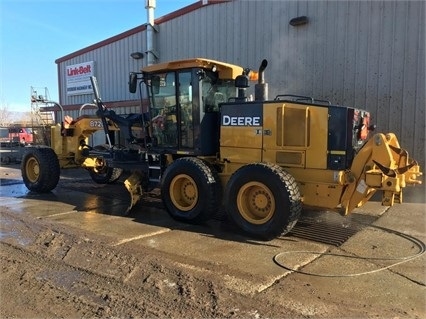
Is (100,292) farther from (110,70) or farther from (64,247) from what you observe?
(110,70)

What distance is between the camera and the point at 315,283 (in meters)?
4.24

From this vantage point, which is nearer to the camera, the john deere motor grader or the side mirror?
the john deere motor grader

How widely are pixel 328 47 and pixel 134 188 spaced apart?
19.6 ft

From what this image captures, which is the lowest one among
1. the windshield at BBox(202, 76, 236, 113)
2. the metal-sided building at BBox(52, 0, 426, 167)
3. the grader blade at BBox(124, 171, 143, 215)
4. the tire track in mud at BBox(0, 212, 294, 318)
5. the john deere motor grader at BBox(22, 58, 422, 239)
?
the tire track in mud at BBox(0, 212, 294, 318)

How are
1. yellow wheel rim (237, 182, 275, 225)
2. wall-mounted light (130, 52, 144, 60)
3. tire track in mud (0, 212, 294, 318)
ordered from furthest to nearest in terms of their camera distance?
1. wall-mounted light (130, 52, 144, 60)
2. yellow wheel rim (237, 182, 275, 225)
3. tire track in mud (0, 212, 294, 318)

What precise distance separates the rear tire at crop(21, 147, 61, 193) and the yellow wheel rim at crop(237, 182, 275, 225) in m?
5.40

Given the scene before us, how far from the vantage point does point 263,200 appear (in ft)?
19.6

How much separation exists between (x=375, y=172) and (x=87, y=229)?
4.23 metres

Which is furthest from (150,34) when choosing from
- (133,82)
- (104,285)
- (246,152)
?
(104,285)

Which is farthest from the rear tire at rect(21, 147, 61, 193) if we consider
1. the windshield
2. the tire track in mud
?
the windshield

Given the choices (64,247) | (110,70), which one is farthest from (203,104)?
(110,70)

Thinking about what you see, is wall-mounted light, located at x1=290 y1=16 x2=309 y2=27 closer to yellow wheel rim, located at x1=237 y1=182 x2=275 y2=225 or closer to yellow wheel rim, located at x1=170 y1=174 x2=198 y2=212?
yellow wheel rim, located at x1=170 y1=174 x2=198 y2=212

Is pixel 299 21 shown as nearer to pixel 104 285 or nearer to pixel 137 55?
pixel 137 55

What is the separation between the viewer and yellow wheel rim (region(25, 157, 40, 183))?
9.98 meters
